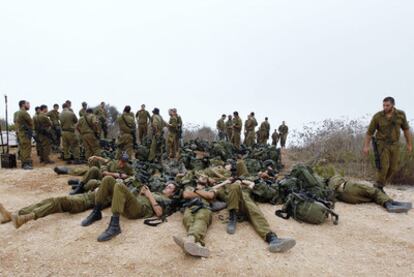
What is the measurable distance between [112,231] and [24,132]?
593 cm

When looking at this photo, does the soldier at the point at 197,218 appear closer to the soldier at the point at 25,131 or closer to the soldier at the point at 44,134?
the soldier at the point at 25,131

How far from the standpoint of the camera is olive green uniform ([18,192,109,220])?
3.90 m

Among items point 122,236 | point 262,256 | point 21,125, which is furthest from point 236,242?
point 21,125

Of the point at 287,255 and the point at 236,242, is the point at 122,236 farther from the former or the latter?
the point at 287,255

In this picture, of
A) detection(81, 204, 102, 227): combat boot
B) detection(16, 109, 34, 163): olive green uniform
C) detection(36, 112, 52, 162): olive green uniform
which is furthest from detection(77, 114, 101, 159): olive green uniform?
detection(81, 204, 102, 227): combat boot

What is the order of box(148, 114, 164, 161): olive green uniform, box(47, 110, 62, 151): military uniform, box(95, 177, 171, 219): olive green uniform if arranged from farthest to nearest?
box(47, 110, 62, 151): military uniform → box(148, 114, 164, 161): olive green uniform → box(95, 177, 171, 219): olive green uniform

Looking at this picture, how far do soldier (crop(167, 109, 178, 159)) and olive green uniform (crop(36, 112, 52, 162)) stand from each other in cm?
355

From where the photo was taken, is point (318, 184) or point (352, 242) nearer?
point (352, 242)

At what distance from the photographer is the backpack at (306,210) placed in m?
4.14

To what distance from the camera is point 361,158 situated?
859 centimetres

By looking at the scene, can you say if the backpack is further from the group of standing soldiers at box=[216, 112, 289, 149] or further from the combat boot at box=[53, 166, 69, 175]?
the group of standing soldiers at box=[216, 112, 289, 149]

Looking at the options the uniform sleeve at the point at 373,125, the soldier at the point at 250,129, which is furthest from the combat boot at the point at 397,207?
the soldier at the point at 250,129

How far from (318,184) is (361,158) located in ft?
14.4

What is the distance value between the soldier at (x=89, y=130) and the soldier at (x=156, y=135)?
1.49 meters
